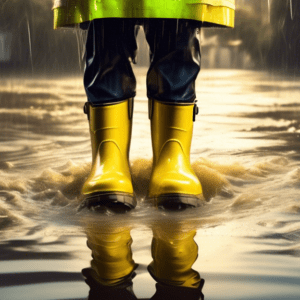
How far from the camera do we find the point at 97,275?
72cm

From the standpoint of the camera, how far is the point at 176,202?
1.07 meters

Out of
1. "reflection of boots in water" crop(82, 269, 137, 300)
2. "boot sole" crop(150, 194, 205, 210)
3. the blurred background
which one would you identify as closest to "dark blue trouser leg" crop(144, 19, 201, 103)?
"boot sole" crop(150, 194, 205, 210)

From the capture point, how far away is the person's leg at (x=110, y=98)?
1121 millimetres

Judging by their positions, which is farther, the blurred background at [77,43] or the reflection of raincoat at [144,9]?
the blurred background at [77,43]

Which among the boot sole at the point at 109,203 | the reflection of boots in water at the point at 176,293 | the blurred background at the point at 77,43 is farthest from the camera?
the blurred background at the point at 77,43

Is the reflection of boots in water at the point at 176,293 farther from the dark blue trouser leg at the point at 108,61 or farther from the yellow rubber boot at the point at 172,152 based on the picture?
the dark blue trouser leg at the point at 108,61

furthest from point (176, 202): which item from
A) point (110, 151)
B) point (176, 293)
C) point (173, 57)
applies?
point (176, 293)

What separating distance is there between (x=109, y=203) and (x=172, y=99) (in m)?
0.26

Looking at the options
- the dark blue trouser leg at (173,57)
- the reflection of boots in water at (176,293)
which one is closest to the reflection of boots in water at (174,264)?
the reflection of boots in water at (176,293)

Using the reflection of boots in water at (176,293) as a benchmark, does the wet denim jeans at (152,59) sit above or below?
above

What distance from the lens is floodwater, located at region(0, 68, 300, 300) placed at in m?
0.71

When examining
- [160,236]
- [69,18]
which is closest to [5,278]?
[160,236]

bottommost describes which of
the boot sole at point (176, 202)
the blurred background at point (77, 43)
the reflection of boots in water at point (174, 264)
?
the reflection of boots in water at point (174, 264)

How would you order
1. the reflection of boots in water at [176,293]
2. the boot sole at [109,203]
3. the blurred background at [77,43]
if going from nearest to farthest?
the reflection of boots in water at [176,293]
the boot sole at [109,203]
the blurred background at [77,43]
